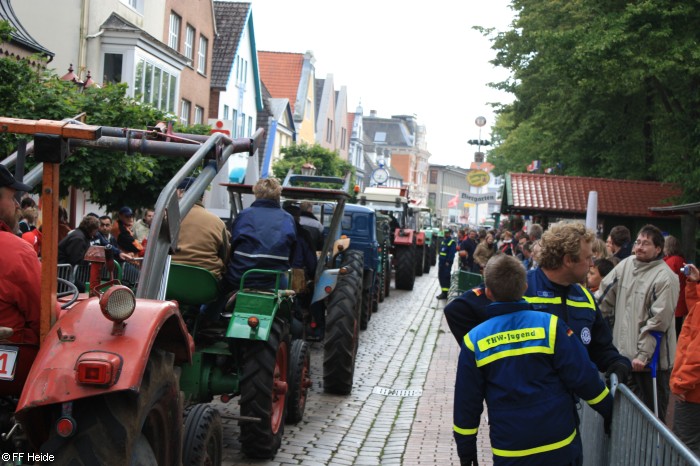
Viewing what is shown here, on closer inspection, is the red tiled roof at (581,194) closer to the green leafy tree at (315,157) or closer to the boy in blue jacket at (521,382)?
the boy in blue jacket at (521,382)

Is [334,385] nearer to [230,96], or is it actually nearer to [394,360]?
[394,360]

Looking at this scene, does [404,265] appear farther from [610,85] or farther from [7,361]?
[7,361]

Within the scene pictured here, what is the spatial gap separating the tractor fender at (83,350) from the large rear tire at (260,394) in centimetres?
298

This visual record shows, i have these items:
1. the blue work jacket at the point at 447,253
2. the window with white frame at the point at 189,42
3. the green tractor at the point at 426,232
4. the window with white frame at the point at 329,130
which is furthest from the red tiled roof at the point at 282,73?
the blue work jacket at the point at 447,253

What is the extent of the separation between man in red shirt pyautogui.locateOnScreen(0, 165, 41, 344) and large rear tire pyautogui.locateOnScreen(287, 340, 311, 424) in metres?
4.32

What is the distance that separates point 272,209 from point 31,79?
21.0 feet

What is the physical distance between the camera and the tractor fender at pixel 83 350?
361 cm

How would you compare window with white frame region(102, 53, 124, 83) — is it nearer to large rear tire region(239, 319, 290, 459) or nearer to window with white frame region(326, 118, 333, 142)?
large rear tire region(239, 319, 290, 459)

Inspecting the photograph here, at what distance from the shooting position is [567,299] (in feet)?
17.1

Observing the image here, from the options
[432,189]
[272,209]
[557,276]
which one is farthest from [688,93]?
[432,189]

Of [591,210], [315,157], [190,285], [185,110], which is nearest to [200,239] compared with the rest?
[190,285]

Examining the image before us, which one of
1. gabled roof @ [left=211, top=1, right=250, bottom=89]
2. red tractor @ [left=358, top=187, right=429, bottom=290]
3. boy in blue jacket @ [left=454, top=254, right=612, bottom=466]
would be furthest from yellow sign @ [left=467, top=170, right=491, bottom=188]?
boy in blue jacket @ [left=454, top=254, right=612, bottom=466]

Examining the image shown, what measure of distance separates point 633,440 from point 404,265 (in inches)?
836

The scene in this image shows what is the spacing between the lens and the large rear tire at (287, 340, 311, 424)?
8180 mm
